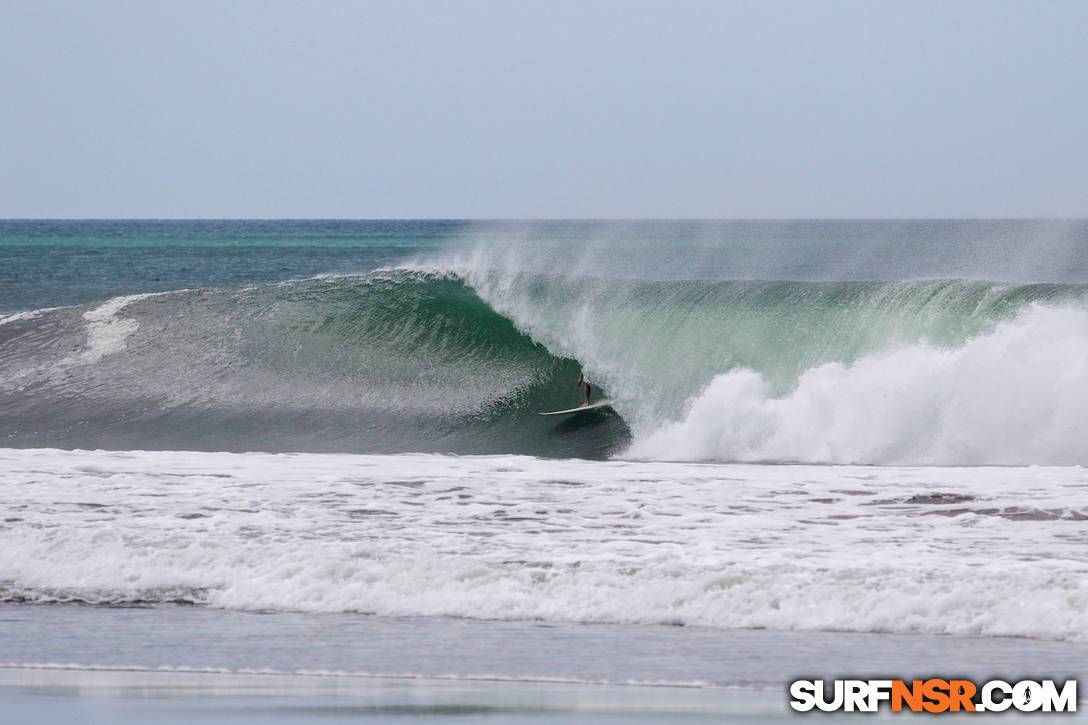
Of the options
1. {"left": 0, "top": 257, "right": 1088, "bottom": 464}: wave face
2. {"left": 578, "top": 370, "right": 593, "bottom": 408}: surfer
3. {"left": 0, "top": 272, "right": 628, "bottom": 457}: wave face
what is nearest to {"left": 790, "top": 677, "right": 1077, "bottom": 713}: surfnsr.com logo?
{"left": 0, "top": 257, "right": 1088, "bottom": 464}: wave face

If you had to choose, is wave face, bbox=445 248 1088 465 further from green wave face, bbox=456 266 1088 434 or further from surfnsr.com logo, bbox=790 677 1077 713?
surfnsr.com logo, bbox=790 677 1077 713

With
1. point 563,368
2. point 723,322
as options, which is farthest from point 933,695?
point 723,322

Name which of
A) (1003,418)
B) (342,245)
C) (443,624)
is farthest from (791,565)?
(342,245)

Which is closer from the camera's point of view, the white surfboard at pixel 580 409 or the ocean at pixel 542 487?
the ocean at pixel 542 487

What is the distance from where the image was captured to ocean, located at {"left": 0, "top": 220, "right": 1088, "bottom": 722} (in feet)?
19.1

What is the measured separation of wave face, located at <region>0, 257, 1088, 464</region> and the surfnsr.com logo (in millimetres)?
6306

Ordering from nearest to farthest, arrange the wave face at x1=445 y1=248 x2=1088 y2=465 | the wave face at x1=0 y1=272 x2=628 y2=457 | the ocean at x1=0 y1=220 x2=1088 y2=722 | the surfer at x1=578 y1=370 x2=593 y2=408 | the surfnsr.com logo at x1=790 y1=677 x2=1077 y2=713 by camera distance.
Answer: the surfnsr.com logo at x1=790 y1=677 x2=1077 y2=713, the ocean at x1=0 y1=220 x2=1088 y2=722, the wave face at x1=445 y1=248 x2=1088 y2=465, the wave face at x1=0 y1=272 x2=628 y2=457, the surfer at x1=578 y1=370 x2=593 y2=408

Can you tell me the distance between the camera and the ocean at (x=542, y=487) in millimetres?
5836

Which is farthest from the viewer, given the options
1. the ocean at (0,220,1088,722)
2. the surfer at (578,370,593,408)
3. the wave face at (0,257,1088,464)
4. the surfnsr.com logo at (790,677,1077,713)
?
the surfer at (578,370,593,408)

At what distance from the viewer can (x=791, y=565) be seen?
6.88m

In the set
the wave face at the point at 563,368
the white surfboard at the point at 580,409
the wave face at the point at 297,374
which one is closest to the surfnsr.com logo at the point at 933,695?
the wave face at the point at 563,368

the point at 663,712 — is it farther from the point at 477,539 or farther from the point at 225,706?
the point at 477,539

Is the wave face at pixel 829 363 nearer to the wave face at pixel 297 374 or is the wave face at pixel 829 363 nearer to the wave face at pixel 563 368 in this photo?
the wave face at pixel 563 368

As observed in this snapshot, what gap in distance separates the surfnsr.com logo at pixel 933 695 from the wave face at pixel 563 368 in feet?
20.7
